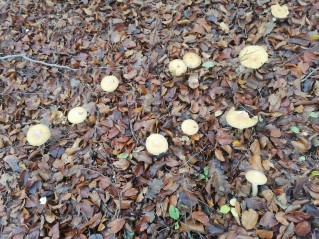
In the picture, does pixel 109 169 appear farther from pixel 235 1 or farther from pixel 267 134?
pixel 235 1

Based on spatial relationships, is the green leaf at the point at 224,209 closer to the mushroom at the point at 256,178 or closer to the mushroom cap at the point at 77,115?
the mushroom at the point at 256,178

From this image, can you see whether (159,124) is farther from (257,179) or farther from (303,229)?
(303,229)

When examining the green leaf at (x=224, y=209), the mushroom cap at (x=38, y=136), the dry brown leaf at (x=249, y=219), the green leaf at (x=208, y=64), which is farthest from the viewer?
the green leaf at (x=208, y=64)

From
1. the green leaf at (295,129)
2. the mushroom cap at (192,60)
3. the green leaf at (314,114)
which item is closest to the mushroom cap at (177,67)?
the mushroom cap at (192,60)

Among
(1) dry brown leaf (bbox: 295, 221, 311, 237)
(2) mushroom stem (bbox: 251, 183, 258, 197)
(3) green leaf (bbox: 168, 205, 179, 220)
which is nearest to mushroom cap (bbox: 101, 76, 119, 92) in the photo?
(3) green leaf (bbox: 168, 205, 179, 220)

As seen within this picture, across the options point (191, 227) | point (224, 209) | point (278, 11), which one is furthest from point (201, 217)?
point (278, 11)

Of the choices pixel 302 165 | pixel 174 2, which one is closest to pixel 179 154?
pixel 302 165

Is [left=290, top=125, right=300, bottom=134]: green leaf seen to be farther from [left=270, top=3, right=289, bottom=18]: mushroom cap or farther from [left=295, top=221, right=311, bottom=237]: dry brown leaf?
[left=270, top=3, right=289, bottom=18]: mushroom cap
